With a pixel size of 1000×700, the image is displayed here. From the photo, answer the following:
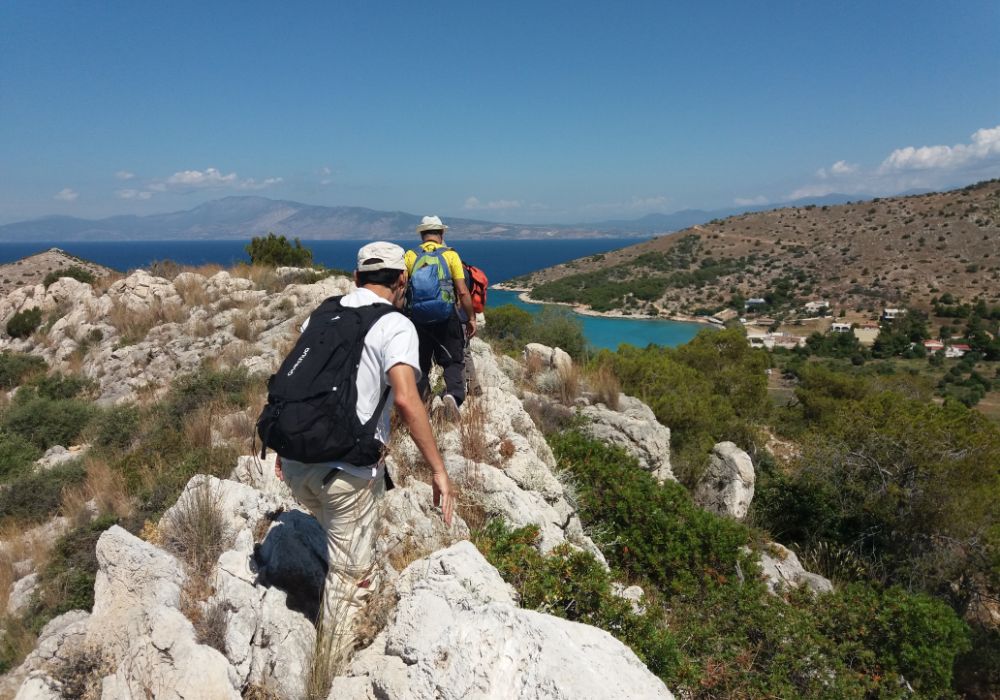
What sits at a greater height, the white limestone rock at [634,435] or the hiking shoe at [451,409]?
the hiking shoe at [451,409]

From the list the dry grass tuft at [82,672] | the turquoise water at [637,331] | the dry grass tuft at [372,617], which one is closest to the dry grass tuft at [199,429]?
the dry grass tuft at [82,672]

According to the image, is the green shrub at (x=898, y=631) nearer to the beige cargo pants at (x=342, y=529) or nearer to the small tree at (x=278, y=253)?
the beige cargo pants at (x=342, y=529)

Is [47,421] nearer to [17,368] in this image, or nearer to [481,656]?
[17,368]

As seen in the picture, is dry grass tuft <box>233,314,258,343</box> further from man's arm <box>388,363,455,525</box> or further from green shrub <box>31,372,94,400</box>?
man's arm <box>388,363,455,525</box>

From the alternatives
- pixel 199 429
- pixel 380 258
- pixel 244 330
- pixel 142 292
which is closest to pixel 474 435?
pixel 380 258

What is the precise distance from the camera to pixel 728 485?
8398 mm

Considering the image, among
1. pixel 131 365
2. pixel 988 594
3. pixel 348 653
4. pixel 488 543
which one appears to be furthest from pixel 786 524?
pixel 131 365

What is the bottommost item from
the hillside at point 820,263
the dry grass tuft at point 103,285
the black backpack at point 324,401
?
the hillside at point 820,263

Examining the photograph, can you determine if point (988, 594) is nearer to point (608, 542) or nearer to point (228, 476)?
point (608, 542)

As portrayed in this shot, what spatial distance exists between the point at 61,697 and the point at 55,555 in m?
2.69

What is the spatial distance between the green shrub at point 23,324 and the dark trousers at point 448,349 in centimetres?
1598

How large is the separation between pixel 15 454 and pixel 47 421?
3.51 feet

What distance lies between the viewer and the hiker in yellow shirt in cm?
450

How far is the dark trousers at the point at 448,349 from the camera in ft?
16.0
